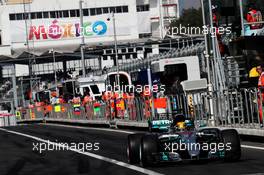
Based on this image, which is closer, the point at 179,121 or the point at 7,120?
the point at 179,121

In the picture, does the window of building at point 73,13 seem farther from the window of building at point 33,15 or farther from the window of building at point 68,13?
the window of building at point 33,15

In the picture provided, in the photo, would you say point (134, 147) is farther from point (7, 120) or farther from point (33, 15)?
point (33, 15)

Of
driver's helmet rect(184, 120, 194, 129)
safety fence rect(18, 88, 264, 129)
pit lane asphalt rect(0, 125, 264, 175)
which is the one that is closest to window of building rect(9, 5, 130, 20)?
safety fence rect(18, 88, 264, 129)

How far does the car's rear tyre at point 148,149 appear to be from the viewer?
41.1ft

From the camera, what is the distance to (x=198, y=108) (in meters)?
22.0

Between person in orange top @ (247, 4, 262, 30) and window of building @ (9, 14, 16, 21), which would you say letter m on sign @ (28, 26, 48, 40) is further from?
person in orange top @ (247, 4, 262, 30)

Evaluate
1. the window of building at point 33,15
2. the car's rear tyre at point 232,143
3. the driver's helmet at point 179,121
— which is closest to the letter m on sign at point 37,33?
the window of building at point 33,15

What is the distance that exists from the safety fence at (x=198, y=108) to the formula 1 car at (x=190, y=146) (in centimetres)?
168

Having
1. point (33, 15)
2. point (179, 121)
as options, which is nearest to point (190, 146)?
point (179, 121)

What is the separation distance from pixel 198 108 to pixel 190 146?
9775 mm

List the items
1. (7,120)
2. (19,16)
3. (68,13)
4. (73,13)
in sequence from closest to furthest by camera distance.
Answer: (7,120) → (19,16) → (68,13) → (73,13)

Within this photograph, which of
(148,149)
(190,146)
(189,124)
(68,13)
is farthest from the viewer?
(68,13)

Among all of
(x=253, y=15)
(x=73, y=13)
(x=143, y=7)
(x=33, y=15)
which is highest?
(x=143, y=7)

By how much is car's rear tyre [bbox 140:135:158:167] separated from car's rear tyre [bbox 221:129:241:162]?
3.78ft
